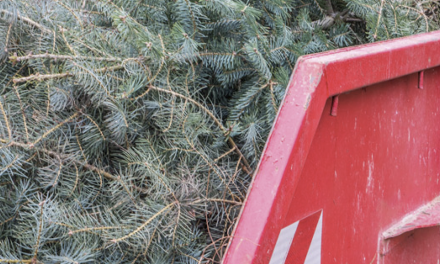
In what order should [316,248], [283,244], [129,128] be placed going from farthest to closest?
1. [129,128]
2. [316,248]
3. [283,244]

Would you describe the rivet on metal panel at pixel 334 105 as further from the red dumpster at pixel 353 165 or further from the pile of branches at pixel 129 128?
the pile of branches at pixel 129 128

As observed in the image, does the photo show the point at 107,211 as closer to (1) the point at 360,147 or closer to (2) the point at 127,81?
(2) the point at 127,81

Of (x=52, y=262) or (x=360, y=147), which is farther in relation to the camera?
(x=360, y=147)

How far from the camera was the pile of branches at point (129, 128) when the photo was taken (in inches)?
42.7

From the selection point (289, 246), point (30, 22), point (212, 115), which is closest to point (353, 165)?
point (289, 246)

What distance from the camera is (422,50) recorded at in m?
1.28

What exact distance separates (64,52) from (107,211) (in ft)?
1.68

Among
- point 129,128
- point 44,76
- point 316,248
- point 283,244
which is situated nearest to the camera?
point 283,244

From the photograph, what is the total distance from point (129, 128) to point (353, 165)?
68cm

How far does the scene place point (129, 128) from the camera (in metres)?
1.25

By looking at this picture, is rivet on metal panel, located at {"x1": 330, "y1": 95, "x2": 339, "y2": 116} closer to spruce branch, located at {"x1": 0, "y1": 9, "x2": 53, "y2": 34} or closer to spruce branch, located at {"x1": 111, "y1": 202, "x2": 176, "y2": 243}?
spruce branch, located at {"x1": 111, "y1": 202, "x2": 176, "y2": 243}

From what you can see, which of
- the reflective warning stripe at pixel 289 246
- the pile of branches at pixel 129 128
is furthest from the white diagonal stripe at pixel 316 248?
the pile of branches at pixel 129 128

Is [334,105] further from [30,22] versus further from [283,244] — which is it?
[30,22]

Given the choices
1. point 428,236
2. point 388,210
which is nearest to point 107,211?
Answer: point 388,210
